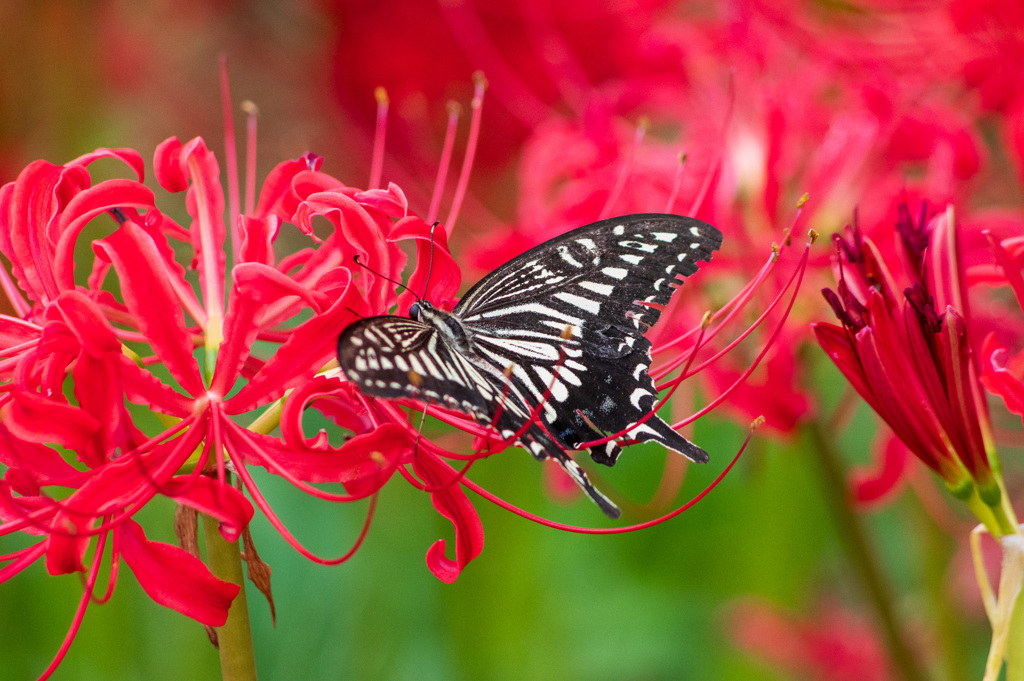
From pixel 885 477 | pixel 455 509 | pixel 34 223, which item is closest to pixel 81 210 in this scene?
pixel 34 223

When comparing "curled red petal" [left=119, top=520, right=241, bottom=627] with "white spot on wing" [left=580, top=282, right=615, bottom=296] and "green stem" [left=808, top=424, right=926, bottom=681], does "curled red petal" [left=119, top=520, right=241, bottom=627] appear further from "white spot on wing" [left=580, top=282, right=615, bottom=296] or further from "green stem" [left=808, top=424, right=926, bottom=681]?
"green stem" [left=808, top=424, right=926, bottom=681]

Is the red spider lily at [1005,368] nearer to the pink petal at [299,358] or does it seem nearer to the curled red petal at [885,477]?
the curled red petal at [885,477]

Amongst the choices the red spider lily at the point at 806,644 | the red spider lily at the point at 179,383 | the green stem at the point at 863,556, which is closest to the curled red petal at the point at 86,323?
the red spider lily at the point at 179,383

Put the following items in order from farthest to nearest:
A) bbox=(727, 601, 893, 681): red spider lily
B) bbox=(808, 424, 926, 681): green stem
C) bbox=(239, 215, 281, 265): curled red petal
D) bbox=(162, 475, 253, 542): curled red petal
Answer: bbox=(727, 601, 893, 681): red spider lily, bbox=(808, 424, 926, 681): green stem, bbox=(239, 215, 281, 265): curled red petal, bbox=(162, 475, 253, 542): curled red petal

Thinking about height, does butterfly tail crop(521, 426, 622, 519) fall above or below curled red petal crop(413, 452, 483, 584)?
above

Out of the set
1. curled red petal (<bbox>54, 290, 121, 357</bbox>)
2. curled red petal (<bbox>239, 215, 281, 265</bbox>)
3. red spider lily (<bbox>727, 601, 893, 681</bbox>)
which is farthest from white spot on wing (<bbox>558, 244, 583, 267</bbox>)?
red spider lily (<bbox>727, 601, 893, 681</bbox>)

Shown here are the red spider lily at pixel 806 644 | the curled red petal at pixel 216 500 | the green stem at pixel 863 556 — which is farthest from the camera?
the red spider lily at pixel 806 644
